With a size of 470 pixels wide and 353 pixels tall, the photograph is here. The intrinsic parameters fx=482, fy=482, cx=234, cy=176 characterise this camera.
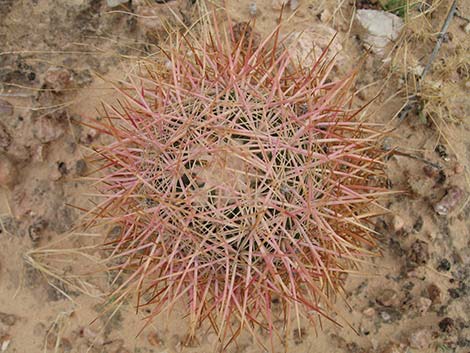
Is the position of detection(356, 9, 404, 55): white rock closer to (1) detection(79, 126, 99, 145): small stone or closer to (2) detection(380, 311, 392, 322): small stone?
(2) detection(380, 311, 392, 322): small stone

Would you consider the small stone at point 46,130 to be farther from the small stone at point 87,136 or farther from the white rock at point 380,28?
the white rock at point 380,28

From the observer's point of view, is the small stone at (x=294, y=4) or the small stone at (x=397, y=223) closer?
the small stone at (x=397, y=223)

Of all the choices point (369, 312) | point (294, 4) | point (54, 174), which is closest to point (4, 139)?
point (54, 174)

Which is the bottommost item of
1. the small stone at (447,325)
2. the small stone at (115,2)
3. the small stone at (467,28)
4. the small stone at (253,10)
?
the small stone at (447,325)

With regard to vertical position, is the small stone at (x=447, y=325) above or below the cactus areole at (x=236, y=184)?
below

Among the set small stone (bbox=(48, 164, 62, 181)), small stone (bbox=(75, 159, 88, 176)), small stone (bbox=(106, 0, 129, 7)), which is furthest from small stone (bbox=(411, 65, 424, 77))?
small stone (bbox=(48, 164, 62, 181))

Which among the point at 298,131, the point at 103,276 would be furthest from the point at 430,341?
the point at 103,276

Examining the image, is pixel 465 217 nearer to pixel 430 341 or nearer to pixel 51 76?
pixel 430 341

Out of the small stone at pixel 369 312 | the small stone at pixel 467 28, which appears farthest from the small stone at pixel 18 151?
the small stone at pixel 467 28
